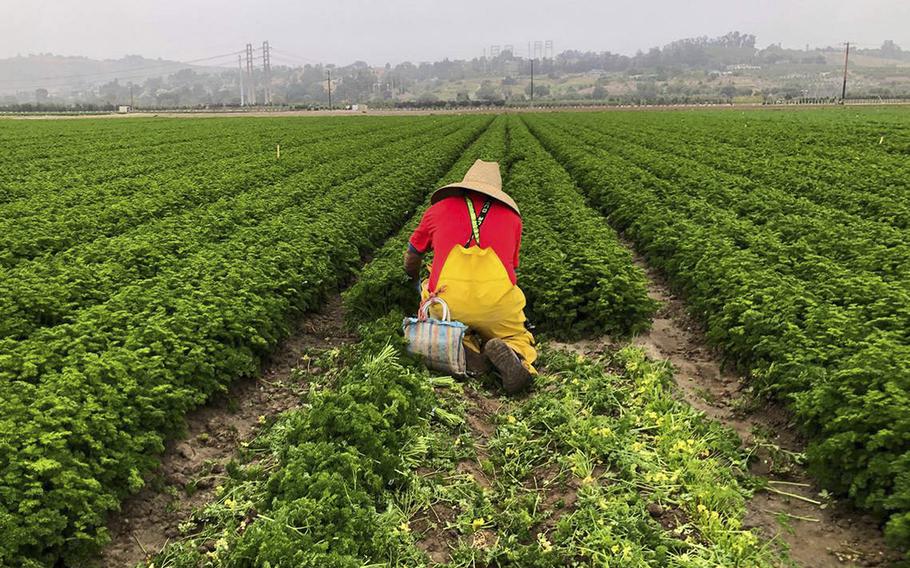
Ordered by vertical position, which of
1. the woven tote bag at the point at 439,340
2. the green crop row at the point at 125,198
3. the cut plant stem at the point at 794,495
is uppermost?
the green crop row at the point at 125,198

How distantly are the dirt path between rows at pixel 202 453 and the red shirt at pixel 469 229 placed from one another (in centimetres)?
206

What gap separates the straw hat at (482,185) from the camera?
6.07m

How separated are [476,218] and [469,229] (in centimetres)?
13

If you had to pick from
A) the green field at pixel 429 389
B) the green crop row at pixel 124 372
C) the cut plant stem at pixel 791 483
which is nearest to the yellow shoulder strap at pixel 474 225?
the green field at pixel 429 389

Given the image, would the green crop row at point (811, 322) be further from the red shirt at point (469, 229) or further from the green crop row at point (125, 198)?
the green crop row at point (125, 198)

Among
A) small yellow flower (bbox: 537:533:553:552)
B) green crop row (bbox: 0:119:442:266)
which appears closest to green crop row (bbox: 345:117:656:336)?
small yellow flower (bbox: 537:533:553:552)

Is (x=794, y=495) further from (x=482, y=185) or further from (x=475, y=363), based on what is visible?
(x=482, y=185)

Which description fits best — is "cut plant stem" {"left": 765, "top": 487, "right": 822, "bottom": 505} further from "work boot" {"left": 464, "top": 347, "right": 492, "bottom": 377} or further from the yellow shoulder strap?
the yellow shoulder strap

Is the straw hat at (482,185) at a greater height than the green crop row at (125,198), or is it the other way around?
the straw hat at (482,185)

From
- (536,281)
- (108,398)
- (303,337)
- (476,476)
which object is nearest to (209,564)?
(108,398)

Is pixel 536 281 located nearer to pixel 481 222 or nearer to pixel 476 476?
pixel 481 222

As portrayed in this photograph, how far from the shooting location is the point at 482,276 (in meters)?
5.93

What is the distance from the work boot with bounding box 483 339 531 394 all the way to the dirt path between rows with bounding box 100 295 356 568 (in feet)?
6.68

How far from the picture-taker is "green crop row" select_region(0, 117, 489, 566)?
12.1 ft
